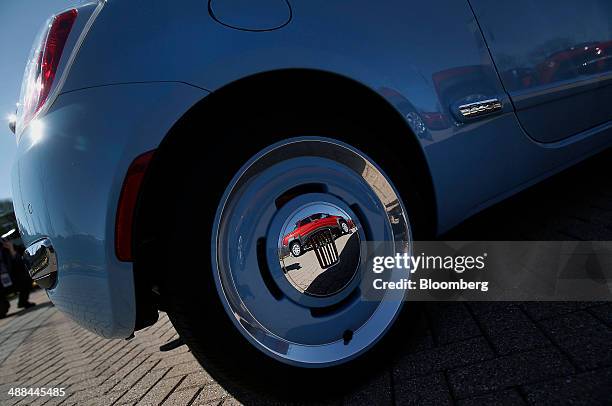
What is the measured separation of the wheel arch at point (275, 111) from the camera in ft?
3.57

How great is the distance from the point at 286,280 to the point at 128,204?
0.49 metres

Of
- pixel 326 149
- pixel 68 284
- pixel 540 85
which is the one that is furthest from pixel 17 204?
pixel 540 85

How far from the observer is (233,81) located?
1.08 m

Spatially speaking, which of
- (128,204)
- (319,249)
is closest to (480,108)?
(319,249)

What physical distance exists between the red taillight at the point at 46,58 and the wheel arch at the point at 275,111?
408 mm

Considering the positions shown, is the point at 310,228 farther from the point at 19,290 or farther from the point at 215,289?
the point at 19,290

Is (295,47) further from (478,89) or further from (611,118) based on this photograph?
(611,118)

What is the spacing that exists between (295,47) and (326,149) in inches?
12.4

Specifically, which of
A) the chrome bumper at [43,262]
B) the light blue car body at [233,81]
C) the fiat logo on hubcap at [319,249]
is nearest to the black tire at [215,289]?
the light blue car body at [233,81]

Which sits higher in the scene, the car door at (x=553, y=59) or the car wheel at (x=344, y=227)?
the car door at (x=553, y=59)

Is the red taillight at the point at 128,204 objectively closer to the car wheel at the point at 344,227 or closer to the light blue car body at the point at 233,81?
the light blue car body at the point at 233,81

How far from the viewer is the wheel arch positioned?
109 cm

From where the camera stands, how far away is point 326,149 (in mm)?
1249

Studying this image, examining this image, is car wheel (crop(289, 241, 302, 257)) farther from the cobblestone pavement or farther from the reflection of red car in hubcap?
the cobblestone pavement
